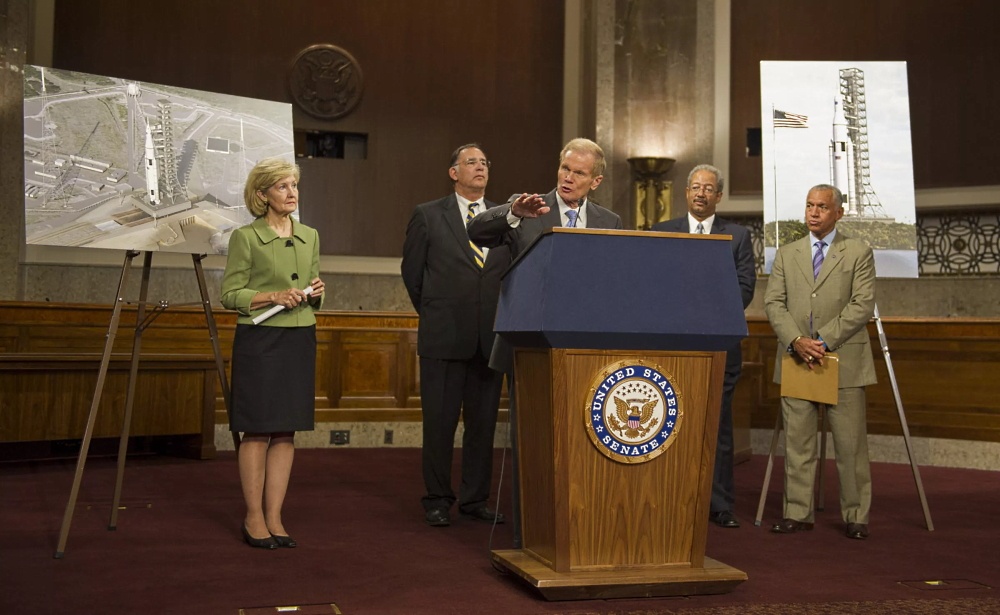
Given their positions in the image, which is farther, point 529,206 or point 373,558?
point 373,558

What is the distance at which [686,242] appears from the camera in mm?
2859

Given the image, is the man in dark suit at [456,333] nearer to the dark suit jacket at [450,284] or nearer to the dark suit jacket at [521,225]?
the dark suit jacket at [450,284]

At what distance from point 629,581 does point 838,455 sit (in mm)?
1861

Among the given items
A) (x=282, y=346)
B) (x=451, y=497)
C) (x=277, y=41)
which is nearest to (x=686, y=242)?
(x=282, y=346)

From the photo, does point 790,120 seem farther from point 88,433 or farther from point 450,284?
point 88,433

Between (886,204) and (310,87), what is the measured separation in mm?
5212

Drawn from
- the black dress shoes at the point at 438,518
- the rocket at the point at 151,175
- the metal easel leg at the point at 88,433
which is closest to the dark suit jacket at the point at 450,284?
the black dress shoes at the point at 438,518

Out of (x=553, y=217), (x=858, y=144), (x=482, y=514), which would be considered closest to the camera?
(x=553, y=217)

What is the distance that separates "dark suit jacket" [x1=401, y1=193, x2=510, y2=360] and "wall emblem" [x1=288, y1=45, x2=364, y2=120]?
447 cm

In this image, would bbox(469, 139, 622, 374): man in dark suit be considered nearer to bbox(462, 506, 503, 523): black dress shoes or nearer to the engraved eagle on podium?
the engraved eagle on podium

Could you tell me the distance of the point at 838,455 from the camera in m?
4.29

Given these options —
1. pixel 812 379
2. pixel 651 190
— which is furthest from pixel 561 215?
pixel 651 190

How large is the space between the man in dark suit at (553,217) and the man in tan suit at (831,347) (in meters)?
1.20

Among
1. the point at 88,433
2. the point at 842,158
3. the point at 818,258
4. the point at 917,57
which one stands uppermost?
the point at 917,57
